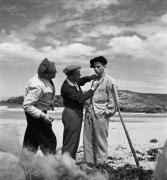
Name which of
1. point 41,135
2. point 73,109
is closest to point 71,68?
point 73,109

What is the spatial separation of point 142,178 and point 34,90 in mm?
2116

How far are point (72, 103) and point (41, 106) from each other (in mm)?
804

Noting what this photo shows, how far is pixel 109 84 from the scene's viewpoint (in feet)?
22.5

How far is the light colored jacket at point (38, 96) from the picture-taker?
5.74 m

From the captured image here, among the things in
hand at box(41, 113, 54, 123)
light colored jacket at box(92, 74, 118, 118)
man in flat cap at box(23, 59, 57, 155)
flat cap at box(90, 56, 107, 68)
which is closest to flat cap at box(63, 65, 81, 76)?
flat cap at box(90, 56, 107, 68)

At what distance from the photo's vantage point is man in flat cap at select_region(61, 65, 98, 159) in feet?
21.2

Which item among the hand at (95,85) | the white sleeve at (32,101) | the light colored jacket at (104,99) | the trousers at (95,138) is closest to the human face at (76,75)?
the hand at (95,85)

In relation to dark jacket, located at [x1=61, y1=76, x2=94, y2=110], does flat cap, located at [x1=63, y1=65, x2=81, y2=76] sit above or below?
above

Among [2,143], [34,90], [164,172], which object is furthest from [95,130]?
[164,172]

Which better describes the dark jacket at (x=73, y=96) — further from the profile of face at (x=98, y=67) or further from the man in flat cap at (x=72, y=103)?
the profile of face at (x=98, y=67)

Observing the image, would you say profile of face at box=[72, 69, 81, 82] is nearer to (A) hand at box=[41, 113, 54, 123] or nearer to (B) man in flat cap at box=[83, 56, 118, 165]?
(B) man in flat cap at box=[83, 56, 118, 165]

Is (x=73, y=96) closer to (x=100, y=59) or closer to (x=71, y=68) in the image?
(x=71, y=68)

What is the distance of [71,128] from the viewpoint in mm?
6641

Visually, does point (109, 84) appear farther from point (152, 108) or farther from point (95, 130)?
point (152, 108)
